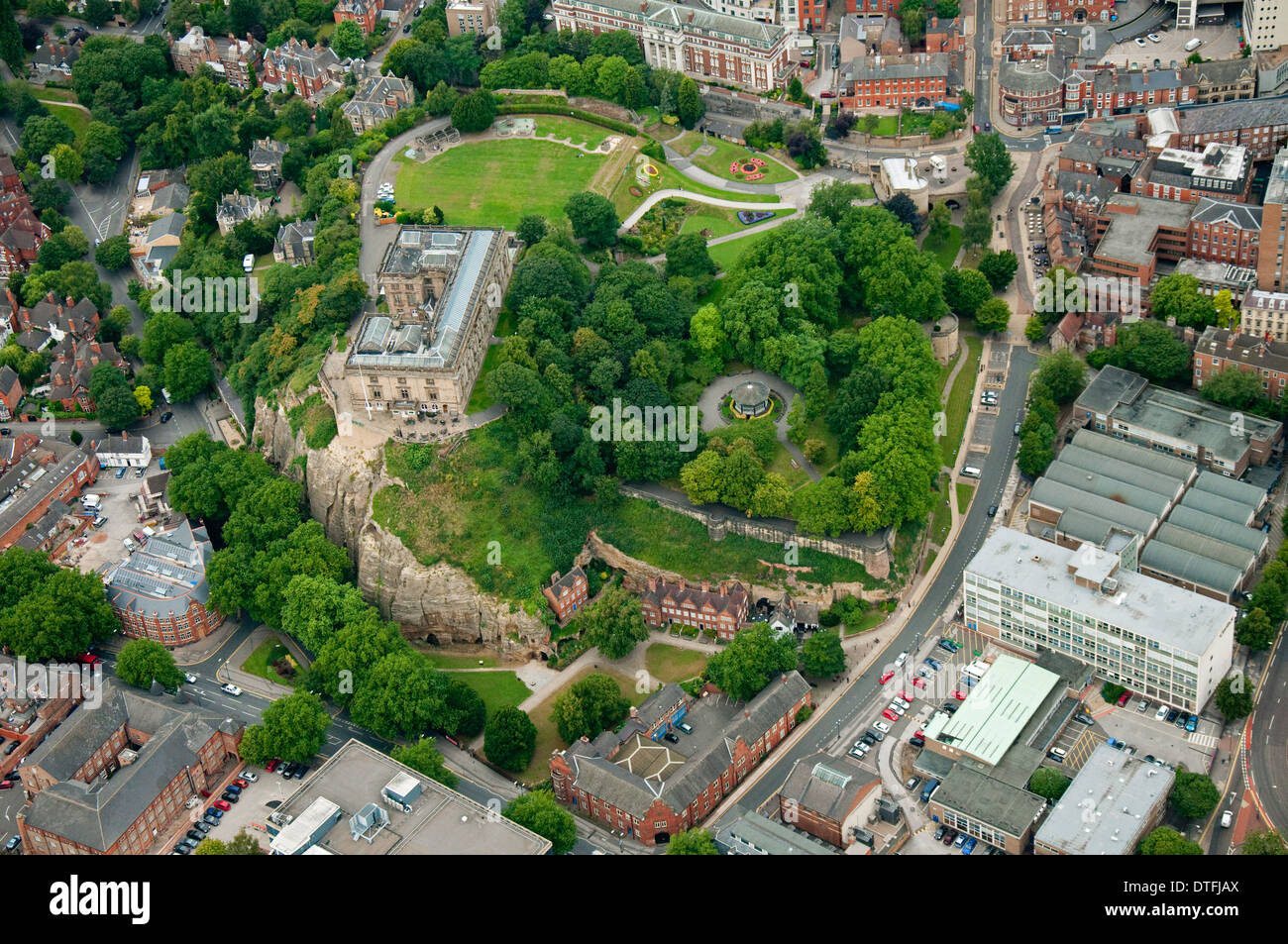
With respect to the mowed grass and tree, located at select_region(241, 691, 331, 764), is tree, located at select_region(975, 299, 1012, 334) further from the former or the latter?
tree, located at select_region(241, 691, 331, 764)

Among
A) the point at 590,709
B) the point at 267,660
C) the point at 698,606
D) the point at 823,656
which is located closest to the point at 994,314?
the point at 698,606

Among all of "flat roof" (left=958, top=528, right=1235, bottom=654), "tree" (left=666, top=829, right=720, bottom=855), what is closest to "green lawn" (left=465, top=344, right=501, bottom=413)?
"flat roof" (left=958, top=528, right=1235, bottom=654)

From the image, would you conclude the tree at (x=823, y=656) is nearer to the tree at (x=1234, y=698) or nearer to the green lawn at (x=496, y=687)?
the green lawn at (x=496, y=687)

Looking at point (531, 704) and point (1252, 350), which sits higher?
point (1252, 350)

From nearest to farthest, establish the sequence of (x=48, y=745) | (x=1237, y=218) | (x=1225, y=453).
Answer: (x=48, y=745)
(x=1225, y=453)
(x=1237, y=218)

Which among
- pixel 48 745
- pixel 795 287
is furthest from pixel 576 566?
pixel 48 745

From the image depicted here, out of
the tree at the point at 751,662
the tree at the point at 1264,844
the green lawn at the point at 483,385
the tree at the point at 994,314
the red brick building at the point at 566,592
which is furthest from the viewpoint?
the tree at the point at 994,314

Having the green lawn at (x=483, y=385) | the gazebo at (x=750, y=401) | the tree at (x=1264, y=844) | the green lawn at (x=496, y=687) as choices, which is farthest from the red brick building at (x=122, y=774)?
the tree at (x=1264, y=844)

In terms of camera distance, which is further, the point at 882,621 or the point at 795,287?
the point at 795,287

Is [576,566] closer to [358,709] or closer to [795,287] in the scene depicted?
[358,709]
